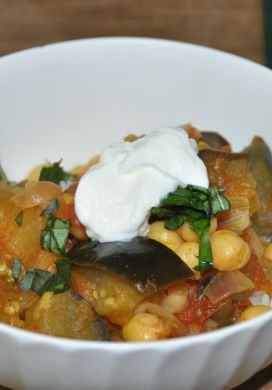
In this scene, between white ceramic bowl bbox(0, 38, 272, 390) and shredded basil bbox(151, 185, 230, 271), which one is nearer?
shredded basil bbox(151, 185, 230, 271)

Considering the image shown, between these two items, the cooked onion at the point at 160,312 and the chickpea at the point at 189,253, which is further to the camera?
the chickpea at the point at 189,253

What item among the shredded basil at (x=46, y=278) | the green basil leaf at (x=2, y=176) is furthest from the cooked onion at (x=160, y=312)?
the green basil leaf at (x=2, y=176)

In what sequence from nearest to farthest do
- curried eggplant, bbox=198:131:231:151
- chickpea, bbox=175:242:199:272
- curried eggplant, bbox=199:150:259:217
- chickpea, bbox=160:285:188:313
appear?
chickpea, bbox=160:285:188:313 → chickpea, bbox=175:242:199:272 → curried eggplant, bbox=199:150:259:217 → curried eggplant, bbox=198:131:231:151

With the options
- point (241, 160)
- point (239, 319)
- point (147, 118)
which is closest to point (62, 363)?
point (239, 319)

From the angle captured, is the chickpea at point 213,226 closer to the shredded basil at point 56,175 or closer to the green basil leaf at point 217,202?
the green basil leaf at point 217,202

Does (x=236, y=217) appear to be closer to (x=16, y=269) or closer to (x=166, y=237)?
(x=166, y=237)

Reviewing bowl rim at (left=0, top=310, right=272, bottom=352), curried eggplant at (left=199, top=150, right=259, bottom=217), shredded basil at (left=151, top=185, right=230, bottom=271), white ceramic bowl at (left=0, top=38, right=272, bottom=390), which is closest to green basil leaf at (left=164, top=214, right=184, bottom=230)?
shredded basil at (left=151, top=185, right=230, bottom=271)

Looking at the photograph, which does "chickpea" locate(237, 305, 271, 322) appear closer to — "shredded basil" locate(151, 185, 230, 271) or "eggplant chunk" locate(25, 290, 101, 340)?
"shredded basil" locate(151, 185, 230, 271)
